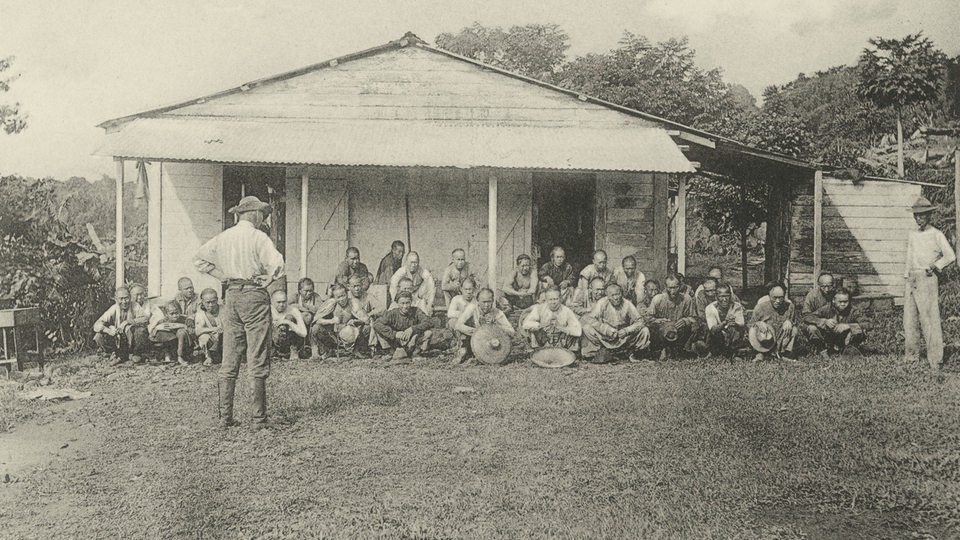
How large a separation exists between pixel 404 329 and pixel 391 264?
2.18 meters

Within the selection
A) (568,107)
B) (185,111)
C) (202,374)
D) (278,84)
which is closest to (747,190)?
(568,107)

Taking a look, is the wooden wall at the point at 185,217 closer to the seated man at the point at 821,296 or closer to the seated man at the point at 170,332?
the seated man at the point at 170,332

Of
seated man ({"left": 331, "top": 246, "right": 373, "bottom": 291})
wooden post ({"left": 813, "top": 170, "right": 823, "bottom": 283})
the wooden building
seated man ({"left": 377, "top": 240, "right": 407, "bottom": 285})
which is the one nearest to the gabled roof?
the wooden building

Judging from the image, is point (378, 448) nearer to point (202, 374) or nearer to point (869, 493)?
point (869, 493)

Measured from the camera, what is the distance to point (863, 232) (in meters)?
12.6

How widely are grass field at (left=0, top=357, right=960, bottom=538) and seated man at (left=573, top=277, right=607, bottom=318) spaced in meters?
1.70

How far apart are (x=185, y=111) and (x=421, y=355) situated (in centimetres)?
578

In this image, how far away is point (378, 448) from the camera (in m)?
5.33

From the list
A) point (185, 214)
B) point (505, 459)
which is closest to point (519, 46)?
point (185, 214)

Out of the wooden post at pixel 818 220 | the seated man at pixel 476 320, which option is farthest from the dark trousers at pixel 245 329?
the wooden post at pixel 818 220

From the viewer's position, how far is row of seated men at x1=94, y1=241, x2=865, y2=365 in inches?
341

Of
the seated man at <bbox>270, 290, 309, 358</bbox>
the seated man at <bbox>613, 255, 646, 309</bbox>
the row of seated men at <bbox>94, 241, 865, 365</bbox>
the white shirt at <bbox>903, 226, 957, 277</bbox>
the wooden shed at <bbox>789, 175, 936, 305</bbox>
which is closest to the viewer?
the white shirt at <bbox>903, 226, 957, 277</bbox>

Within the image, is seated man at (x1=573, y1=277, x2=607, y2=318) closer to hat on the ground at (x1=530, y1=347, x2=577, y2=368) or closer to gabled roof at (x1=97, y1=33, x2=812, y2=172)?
hat on the ground at (x1=530, y1=347, x2=577, y2=368)

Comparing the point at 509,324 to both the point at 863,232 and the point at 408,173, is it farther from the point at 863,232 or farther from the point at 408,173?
the point at 863,232
